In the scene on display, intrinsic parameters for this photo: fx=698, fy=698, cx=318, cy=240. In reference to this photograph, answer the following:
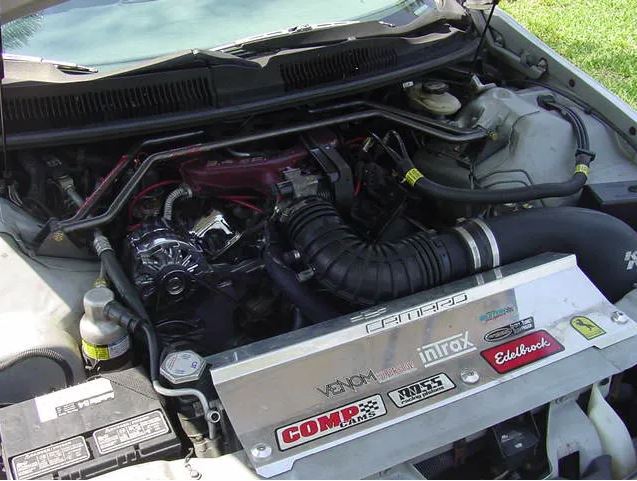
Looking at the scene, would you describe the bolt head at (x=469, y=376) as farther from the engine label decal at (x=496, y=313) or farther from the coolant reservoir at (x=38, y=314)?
the coolant reservoir at (x=38, y=314)

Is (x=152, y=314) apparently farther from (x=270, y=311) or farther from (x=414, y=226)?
(x=414, y=226)

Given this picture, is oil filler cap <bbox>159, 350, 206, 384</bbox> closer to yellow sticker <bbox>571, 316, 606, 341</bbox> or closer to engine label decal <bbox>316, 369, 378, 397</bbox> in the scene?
engine label decal <bbox>316, 369, 378, 397</bbox>

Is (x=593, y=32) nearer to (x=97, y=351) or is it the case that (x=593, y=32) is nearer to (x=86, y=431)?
(x=97, y=351)

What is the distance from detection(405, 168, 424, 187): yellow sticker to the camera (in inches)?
77.7

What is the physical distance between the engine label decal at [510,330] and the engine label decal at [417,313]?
107 mm

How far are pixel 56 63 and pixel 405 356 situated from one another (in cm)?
119

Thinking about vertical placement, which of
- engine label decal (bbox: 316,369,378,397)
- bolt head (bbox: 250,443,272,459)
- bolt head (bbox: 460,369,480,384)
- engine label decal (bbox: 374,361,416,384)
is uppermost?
bolt head (bbox: 250,443,272,459)

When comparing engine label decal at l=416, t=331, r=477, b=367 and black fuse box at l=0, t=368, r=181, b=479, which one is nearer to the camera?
black fuse box at l=0, t=368, r=181, b=479

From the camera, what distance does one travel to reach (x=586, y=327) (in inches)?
70.4

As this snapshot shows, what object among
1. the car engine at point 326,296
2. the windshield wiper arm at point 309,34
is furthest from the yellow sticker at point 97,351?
the windshield wiper arm at point 309,34

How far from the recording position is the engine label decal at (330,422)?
1.49 metres

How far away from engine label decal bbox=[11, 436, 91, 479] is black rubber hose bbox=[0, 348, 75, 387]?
0.24 m

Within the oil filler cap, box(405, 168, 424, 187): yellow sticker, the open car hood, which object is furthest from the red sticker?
the open car hood

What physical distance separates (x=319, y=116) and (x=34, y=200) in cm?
83
